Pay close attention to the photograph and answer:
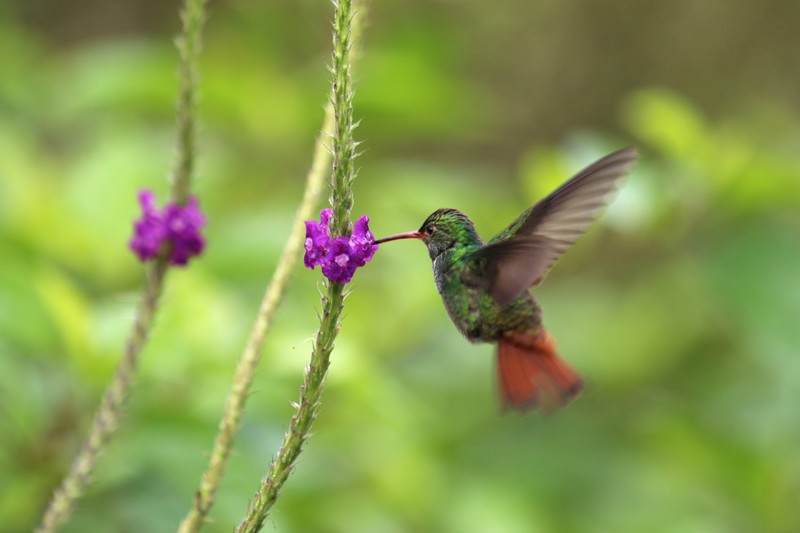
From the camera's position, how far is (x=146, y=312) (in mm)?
1845

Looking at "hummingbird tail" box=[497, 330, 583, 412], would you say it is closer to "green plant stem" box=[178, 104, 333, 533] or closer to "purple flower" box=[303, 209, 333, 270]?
"green plant stem" box=[178, 104, 333, 533]

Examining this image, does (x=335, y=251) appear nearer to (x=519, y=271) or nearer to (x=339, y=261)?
(x=339, y=261)

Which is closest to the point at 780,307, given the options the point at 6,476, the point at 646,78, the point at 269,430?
the point at 269,430

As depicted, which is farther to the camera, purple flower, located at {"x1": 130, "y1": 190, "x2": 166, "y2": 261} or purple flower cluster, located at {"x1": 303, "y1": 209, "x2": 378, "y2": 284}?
purple flower, located at {"x1": 130, "y1": 190, "x2": 166, "y2": 261}

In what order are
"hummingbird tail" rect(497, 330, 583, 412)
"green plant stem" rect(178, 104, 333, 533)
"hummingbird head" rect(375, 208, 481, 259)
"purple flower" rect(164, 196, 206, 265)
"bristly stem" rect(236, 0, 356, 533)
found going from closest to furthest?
"bristly stem" rect(236, 0, 356, 533) → "green plant stem" rect(178, 104, 333, 533) → "purple flower" rect(164, 196, 206, 265) → "hummingbird head" rect(375, 208, 481, 259) → "hummingbird tail" rect(497, 330, 583, 412)

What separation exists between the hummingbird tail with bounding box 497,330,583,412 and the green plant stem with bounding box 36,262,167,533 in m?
0.81

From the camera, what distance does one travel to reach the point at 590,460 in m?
4.08

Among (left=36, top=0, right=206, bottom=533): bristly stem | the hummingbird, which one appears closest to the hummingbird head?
the hummingbird

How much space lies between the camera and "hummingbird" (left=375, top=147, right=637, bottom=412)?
190 cm

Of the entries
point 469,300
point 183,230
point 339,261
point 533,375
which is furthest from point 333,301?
point 533,375

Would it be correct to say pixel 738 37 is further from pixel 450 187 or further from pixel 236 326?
pixel 236 326

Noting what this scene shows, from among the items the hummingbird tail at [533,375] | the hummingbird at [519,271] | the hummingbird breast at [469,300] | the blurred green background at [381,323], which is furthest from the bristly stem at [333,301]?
the blurred green background at [381,323]

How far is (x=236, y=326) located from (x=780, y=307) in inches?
80.3

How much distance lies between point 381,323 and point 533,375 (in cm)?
191
